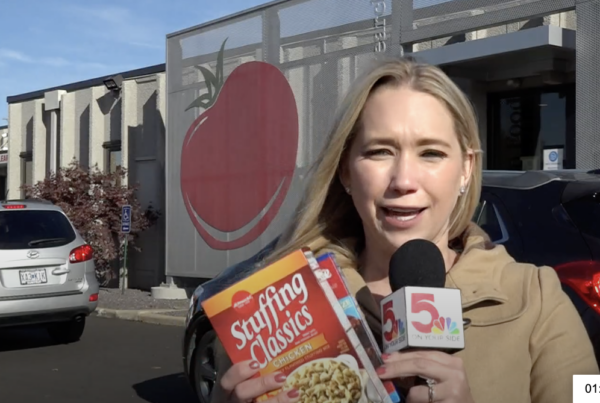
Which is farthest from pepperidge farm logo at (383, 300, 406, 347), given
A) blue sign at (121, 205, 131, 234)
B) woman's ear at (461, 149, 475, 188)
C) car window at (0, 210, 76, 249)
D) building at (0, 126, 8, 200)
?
building at (0, 126, 8, 200)

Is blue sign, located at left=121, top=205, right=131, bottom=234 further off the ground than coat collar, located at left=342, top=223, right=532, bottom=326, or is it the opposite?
coat collar, located at left=342, top=223, right=532, bottom=326

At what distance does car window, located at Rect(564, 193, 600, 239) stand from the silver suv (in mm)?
7426

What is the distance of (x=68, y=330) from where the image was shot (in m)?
11.8

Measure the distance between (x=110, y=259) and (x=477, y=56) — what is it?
10271 mm

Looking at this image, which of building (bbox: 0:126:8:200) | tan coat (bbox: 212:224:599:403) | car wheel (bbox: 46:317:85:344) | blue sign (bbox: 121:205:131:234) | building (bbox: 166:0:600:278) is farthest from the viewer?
building (bbox: 0:126:8:200)

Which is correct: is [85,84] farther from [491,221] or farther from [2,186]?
[491,221]

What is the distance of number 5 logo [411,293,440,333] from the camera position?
167 cm

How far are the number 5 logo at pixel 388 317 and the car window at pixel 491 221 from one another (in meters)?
3.72

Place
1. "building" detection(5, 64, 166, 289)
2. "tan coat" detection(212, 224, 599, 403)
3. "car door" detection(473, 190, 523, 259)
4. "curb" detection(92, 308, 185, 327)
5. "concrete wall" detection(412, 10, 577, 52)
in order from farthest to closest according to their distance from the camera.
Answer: "building" detection(5, 64, 166, 289) < "curb" detection(92, 308, 185, 327) < "concrete wall" detection(412, 10, 577, 52) < "car door" detection(473, 190, 523, 259) < "tan coat" detection(212, 224, 599, 403)

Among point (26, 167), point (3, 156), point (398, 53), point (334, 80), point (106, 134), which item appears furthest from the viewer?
point (3, 156)

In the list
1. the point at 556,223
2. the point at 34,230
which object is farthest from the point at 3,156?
the point at 556,223

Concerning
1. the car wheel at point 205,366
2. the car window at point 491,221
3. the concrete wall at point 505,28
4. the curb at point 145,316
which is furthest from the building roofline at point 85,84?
the car window at point 491,221

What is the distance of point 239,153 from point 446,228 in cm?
1357

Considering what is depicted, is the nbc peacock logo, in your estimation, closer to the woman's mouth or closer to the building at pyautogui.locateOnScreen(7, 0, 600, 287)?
the woman's mouth
